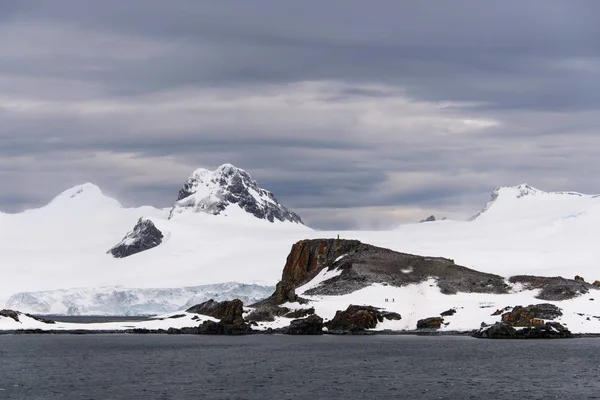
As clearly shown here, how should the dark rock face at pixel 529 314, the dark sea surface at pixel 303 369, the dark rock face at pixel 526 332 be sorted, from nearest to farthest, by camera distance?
1. the dark sea surface at pixel 303 369
2. the dark rock face at pixel 526 332
3. the dark rock face at pixel 529 314

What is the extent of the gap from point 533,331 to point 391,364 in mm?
58274

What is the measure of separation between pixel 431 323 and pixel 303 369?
3016 inches

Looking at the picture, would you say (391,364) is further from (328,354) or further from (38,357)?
(38,357)

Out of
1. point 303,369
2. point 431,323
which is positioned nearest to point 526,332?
point 431,323

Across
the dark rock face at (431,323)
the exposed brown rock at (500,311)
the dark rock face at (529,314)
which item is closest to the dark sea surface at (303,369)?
the dark rock face at (529,314)

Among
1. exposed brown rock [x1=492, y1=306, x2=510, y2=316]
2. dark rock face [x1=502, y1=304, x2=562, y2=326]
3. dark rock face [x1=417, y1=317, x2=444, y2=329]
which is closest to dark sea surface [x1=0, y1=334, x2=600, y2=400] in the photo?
dark rock face [x1=502, y1=304, x2=562, y2=326]

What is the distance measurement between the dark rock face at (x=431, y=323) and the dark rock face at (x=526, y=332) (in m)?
15.1

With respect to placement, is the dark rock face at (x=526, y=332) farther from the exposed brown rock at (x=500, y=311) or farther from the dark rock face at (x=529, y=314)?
the exposed brown rock at (x=500, y=311)

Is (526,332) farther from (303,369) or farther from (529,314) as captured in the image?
(303,369)

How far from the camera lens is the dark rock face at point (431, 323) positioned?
648ft

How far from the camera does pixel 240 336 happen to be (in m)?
200

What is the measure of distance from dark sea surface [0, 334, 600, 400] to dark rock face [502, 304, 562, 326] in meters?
10.4

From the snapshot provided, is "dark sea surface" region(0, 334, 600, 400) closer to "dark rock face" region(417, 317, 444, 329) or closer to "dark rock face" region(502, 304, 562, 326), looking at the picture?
"dark rock face" region(502, 304, 562, 326)

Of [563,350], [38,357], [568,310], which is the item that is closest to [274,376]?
[38,357]
